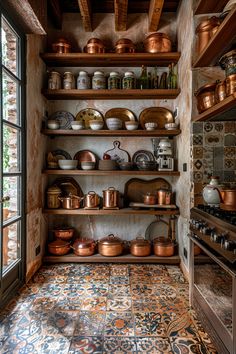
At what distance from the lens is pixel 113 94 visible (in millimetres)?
3023

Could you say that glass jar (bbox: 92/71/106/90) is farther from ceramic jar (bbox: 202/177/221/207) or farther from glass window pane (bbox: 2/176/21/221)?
ceramic jar (bbox: 202/177/221/207)

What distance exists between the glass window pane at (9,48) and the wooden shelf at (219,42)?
1.70 metres

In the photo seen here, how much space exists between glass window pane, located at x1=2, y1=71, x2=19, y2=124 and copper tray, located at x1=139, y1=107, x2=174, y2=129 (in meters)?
1.52

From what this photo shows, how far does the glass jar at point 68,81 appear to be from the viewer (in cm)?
307

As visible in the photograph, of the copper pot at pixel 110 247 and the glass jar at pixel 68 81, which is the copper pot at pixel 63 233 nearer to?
the copper pot at pixel 110 247

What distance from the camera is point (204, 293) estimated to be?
1766 mm

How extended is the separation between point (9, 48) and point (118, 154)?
1665 millimetres

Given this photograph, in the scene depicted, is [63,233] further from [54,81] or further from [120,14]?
[120,14]

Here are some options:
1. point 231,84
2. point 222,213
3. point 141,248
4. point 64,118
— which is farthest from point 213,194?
point 64,118

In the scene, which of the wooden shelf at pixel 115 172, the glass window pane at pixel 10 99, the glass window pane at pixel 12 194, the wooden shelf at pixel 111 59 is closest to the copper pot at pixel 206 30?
the wooden shelf at pixel 111 59

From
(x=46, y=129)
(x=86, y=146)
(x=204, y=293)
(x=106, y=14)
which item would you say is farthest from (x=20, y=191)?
(x=106, y=14)

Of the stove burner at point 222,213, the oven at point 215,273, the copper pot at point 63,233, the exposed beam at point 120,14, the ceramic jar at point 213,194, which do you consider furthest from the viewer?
the copper pot at point 63,233

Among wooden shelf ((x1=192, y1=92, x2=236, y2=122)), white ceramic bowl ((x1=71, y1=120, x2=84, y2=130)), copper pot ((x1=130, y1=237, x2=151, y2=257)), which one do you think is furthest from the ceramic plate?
copper pot ((x1=130, y1=237, x2=151, y2=257))

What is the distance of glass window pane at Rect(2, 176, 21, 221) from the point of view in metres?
2.21
